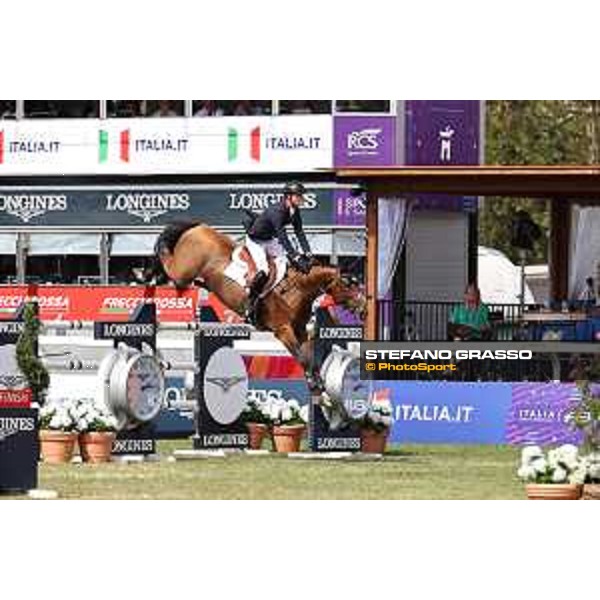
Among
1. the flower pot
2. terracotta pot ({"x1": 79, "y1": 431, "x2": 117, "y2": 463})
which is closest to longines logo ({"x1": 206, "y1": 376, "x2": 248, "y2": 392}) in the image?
terracotta pot ({"x1": 79, "y1": 431, "x2": 117, "y2": 463})

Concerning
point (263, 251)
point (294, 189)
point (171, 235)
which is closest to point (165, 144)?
point (171, 235)

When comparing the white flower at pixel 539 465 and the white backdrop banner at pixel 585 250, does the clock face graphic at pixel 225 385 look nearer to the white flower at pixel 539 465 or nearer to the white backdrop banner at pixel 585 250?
the white flower at pixel 539 465

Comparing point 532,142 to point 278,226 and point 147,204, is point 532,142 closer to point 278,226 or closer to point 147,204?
point 147,204

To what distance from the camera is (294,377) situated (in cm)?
2316

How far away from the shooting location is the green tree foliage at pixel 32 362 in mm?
19625

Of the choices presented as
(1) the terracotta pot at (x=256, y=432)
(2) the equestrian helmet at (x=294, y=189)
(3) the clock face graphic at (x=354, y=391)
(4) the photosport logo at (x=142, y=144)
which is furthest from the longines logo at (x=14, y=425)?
(4) the photosport logo at (x=142, y=144)

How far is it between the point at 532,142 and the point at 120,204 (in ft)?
60.7

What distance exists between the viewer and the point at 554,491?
613 inches

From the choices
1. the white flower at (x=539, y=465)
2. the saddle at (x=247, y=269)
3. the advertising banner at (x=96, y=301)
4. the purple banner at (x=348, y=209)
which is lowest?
the white flower at (x=539, y=465)

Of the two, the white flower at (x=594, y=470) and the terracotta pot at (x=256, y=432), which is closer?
the white flower at (x=594, y=470)

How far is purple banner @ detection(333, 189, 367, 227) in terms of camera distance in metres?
25.0

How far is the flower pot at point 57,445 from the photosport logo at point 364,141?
8.65 metres

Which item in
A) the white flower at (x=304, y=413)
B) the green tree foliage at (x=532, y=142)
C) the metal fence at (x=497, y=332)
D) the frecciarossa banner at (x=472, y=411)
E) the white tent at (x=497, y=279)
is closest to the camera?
the white flower at (x=304, y=413)
